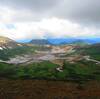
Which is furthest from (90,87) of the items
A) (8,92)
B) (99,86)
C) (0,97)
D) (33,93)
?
(0,97)

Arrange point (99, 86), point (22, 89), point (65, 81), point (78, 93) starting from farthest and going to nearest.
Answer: point (65, 81) < point (99, 86) < point (22, 89) < point (78, 93)

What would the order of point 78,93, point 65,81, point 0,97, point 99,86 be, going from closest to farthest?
1. point 0,97
2. point 78,93
3. point 99,86
4. point 65,81

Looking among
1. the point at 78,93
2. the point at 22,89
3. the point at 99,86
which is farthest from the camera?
the point at 99,86

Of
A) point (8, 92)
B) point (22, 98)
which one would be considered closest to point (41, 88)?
point (8, 92)

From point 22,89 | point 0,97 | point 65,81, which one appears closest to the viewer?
point 0,97

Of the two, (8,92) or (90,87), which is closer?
(8,92)

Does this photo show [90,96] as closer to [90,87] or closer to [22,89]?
[90,87]

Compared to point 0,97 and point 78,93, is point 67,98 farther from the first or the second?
point 0,97

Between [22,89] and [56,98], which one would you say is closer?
[56,98]
